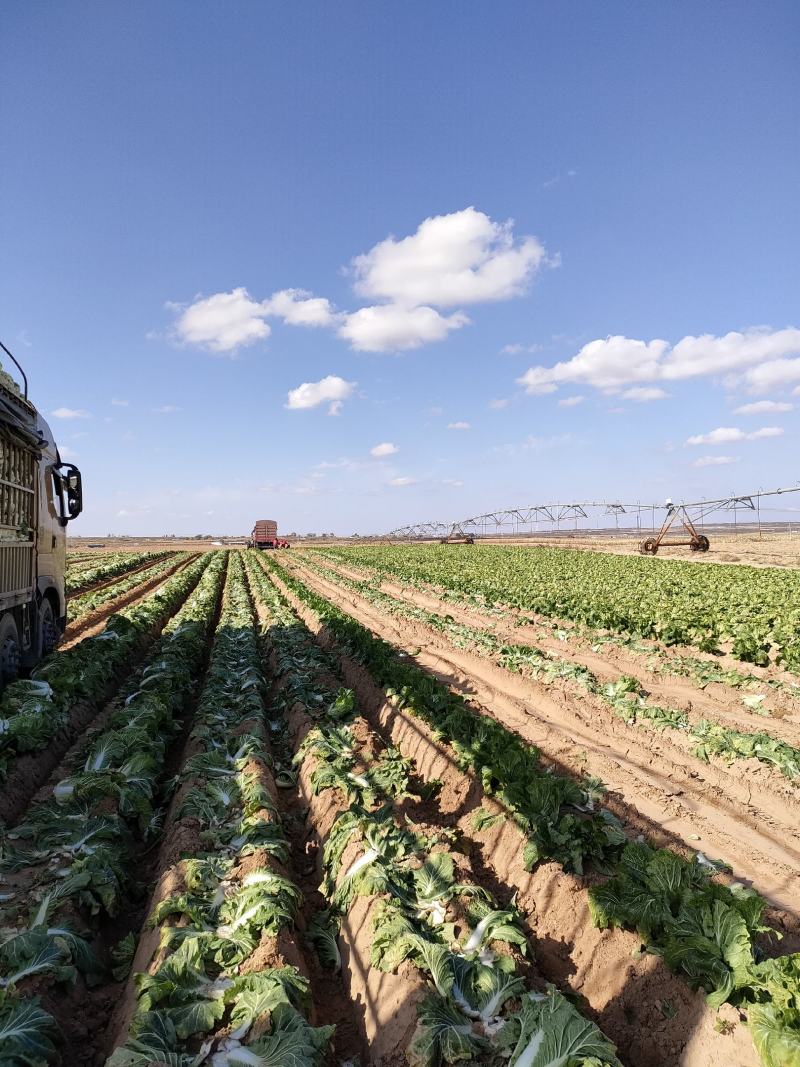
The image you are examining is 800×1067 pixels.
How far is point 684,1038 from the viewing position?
3.38 metres

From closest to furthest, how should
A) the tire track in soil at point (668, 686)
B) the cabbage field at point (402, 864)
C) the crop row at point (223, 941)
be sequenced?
1. the crop row at point (223, 941)
2. the cabbage field at point (402, 864)
3. the tire track in soil at point (668, 686)

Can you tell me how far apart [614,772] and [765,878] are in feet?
7.21

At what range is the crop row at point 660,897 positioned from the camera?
315 centimetres

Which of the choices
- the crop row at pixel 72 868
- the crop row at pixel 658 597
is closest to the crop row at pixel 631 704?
the crop row at pixel 658 597

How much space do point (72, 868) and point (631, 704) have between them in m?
7.70

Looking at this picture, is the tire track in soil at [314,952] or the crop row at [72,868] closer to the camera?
the crop row at [72,868]

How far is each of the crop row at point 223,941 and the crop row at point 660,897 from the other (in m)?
2.14

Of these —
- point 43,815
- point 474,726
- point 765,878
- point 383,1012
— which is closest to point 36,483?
point 43,815

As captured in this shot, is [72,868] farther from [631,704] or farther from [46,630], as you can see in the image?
[46,630]

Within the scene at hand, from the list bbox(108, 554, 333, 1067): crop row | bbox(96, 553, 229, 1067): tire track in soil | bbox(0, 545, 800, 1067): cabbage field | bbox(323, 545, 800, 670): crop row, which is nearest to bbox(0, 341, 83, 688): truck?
bbox(0, 545, 800, 1067): cabbage field

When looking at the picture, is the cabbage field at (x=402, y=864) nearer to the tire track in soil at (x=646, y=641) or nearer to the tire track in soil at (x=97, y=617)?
the tire track in soil at (x=646, y=641)

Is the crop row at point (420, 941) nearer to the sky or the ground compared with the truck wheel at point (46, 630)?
nearer to the ground

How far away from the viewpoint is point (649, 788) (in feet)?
22.3

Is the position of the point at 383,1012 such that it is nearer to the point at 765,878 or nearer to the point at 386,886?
the point at 386,886
